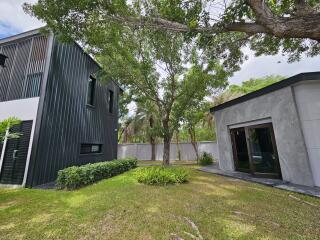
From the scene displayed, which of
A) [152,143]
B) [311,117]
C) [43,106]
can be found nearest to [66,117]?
[43,106]

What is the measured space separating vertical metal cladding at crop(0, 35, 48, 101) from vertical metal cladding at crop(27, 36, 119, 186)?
53 centimetres

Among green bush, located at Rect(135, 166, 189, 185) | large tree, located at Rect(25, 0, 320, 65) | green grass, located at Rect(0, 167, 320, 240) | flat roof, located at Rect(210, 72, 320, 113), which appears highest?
large tree, located at Rect(25, 0, 320, 65)

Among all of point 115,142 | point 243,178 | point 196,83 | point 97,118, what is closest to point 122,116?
point 115,142

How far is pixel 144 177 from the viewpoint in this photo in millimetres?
6062

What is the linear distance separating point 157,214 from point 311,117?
17.8ft

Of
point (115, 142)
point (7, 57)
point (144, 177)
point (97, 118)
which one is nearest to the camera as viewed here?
point (144, 177)

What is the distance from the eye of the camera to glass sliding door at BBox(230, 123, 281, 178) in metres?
6.36

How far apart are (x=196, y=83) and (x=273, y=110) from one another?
3849 mm

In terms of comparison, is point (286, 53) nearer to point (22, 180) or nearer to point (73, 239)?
point (73, 239)

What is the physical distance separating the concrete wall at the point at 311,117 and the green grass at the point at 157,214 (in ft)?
4.70

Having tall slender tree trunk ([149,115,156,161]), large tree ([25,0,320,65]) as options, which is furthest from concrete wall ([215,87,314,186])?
tall slender tree trunk ([149,115,156,161])

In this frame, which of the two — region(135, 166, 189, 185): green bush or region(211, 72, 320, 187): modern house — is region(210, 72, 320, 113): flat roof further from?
region(135, 166, 189, 185): green bush

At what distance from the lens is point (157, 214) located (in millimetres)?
3393

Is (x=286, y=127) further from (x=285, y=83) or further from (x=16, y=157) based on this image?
(x=16, y=157)
